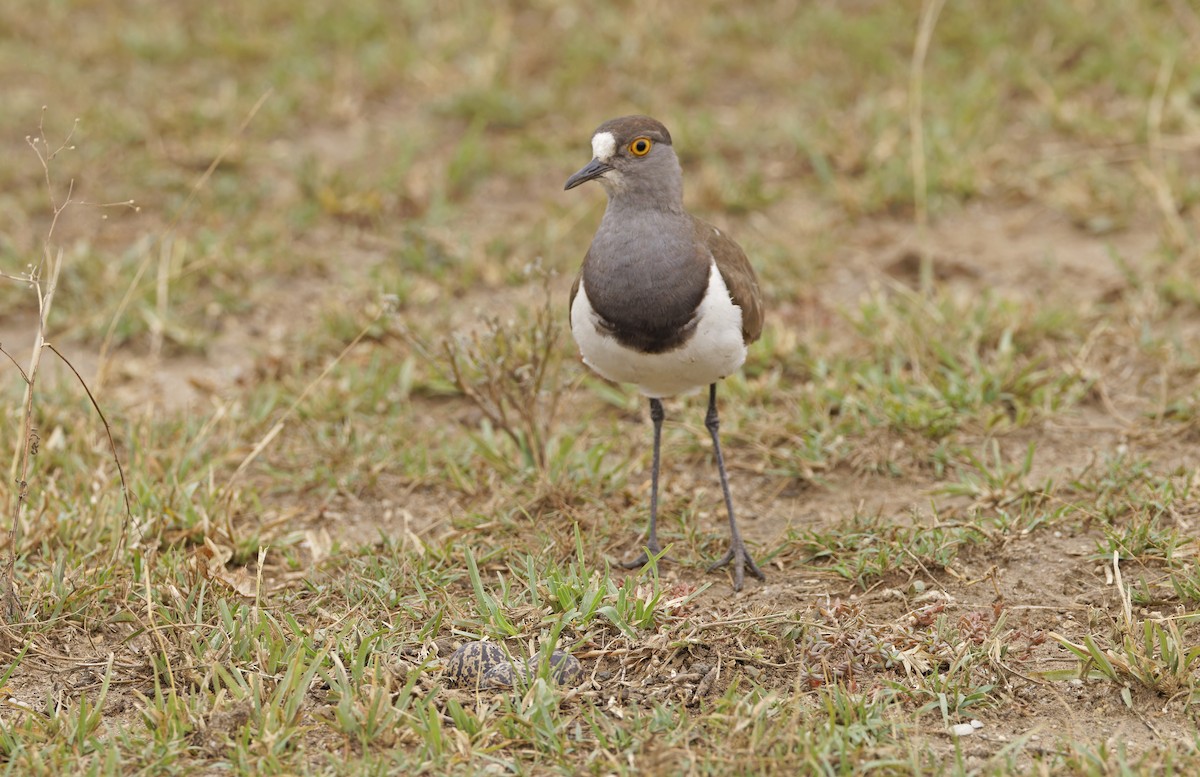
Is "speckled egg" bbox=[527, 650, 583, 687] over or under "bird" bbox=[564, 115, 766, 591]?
under

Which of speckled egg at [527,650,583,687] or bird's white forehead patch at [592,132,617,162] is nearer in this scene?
speckled egg at [527,650,583,687]

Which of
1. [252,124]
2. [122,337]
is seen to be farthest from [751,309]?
[252,124]

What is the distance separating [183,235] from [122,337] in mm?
981

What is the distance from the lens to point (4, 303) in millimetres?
6160

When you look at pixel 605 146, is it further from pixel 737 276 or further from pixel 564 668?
pixel 564 668

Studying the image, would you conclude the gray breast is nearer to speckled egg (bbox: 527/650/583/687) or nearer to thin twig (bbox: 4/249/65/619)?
speckled egg (bbox: 527/650/583/687)

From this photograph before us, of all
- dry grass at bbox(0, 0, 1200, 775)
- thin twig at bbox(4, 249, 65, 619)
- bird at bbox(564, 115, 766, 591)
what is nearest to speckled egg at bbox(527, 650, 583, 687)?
dry grass at bbox(0, 0, 1200, 775)

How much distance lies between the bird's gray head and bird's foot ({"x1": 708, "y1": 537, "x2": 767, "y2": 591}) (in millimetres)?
1141

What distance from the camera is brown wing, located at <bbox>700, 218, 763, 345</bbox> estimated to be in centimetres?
429

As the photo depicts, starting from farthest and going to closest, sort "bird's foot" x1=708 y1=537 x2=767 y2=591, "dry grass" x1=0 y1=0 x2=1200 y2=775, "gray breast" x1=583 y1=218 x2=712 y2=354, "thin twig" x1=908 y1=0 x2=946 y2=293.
Result: 1. "thin twig" x1=908 y1=0 x2=946 y2=293
2. "bird's foot" x1=708 y1=537 x2=767 y2=591
3. "gray breast" x1=583 y1=218 x2=712 y2=354
4. "dry grass" x1=0 y1=0 x2=1200 y2=775

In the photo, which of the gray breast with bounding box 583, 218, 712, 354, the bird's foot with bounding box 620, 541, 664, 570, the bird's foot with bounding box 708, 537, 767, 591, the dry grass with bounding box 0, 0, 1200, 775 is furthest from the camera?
the bird's foot with bounding box 620, 541, 664, 570

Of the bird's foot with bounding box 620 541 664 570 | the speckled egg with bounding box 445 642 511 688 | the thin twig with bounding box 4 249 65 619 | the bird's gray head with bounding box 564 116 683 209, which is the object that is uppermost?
the bird's gray head with bounding box 564 116 683 209

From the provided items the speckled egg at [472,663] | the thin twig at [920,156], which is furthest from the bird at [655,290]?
the thin twig at [920,156]

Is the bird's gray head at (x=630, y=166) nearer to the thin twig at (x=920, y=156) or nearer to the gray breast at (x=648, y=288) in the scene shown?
the gray breast at (x=648, y=288)
